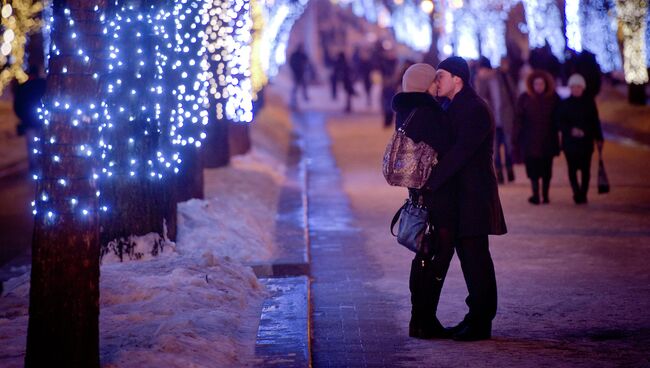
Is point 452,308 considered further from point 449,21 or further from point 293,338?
point 449,21

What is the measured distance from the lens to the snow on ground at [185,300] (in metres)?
7.01

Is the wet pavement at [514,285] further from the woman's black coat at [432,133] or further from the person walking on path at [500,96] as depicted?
the woman's black coat at [432,133]

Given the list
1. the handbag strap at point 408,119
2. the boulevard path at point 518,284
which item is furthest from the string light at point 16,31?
the handbag strap at point 408,119

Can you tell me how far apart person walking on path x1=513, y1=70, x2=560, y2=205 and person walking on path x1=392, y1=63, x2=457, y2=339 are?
698 centimetres

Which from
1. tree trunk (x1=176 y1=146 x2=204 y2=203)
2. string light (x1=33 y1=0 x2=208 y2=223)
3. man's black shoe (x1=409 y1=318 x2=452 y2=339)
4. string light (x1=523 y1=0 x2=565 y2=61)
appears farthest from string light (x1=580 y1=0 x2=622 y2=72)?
man's black shoe (x1=409 y1=318 x2=452 y2=339)

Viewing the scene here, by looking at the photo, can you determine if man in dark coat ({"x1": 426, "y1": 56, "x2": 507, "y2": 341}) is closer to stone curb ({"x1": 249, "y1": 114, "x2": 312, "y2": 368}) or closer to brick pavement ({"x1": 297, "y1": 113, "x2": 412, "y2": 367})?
brick pavement ({"x1": 297, "y1": 113, "x2": 412, "y2": 367})

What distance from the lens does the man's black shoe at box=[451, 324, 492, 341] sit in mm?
7828

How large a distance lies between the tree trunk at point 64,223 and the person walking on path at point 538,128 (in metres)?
9.24

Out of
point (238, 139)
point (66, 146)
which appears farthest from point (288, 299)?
point (238, 139)

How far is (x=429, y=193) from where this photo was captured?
7.74 metres

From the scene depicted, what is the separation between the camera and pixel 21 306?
27.6ft

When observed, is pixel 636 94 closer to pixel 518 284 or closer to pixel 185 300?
pixel 518 284

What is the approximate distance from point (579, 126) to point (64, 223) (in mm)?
9436

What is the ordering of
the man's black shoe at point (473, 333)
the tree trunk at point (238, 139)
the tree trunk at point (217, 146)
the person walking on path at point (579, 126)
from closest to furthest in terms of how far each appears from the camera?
the man's black shoe at point (473, 333)
the person walking on path at point (579, 126)
the tree trunk at point (217, 146)
the tree trunk at point (238, 139)
